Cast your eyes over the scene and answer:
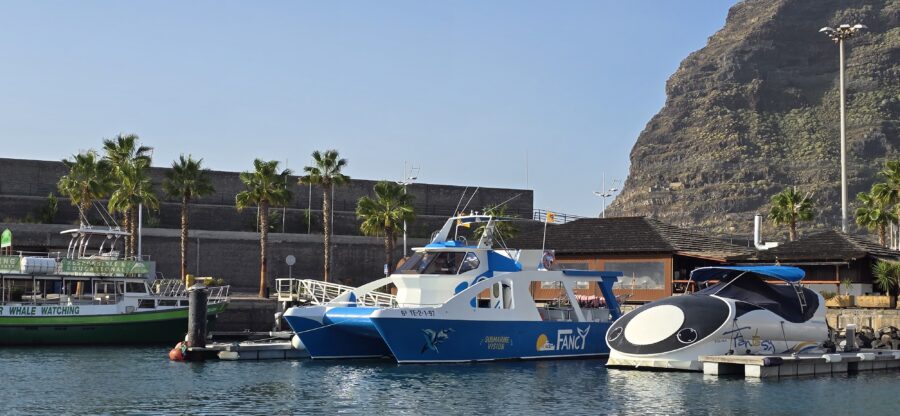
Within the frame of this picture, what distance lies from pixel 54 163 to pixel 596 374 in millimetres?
46454

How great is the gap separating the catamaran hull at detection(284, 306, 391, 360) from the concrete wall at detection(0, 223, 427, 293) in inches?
1133

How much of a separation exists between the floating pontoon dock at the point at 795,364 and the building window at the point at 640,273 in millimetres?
14644

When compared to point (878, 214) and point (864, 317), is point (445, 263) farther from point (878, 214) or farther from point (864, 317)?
point (878, 214)

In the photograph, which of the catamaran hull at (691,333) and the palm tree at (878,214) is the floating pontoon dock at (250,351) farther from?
the palm tree at (878,214)

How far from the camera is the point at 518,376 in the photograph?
104 ft

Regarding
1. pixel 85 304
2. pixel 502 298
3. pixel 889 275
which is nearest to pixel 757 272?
pixel 502 298

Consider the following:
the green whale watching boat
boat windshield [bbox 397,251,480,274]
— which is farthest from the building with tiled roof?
the green whale watching boat

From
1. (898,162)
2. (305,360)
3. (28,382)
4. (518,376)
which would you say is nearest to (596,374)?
(518,376)

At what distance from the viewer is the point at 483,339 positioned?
3428cm

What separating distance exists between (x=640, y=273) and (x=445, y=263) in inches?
619

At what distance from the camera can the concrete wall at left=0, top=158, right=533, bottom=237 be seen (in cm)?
6769

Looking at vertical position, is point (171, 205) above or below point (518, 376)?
above

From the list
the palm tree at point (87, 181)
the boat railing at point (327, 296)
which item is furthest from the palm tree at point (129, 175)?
the boat railing at point (327, 296)

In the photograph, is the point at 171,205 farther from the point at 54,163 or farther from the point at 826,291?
the point at 826,291
